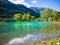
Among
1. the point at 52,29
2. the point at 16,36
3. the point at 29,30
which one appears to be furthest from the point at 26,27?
the point at 52,29

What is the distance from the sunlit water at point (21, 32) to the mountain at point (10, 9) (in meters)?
0.20

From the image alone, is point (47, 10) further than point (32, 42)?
Yes

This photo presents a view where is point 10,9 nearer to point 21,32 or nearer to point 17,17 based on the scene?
point 17,17

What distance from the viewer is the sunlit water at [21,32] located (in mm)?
2780

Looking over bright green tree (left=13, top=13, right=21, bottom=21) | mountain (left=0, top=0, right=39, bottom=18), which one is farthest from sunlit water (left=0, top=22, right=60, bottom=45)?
mountain (left=0, top=0, right=39, bottom=18)

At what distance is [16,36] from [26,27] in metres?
0.27

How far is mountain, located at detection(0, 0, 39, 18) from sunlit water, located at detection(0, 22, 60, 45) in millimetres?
205

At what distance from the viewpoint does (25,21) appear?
289 centimetres

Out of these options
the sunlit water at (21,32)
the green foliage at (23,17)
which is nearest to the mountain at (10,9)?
the green foliage at (23,17)

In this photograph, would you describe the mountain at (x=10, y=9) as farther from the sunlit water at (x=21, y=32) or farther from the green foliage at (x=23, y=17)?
the sunlit water at (x=21, y=32)

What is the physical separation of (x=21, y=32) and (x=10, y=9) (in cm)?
53

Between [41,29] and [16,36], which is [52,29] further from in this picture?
[16,36]

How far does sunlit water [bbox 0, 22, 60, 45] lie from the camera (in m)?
2.78

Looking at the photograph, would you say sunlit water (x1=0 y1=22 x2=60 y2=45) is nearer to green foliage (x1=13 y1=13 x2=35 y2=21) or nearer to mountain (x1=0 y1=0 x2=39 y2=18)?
green foliage (x1=13 y1=13 x2=35 y2=21)
